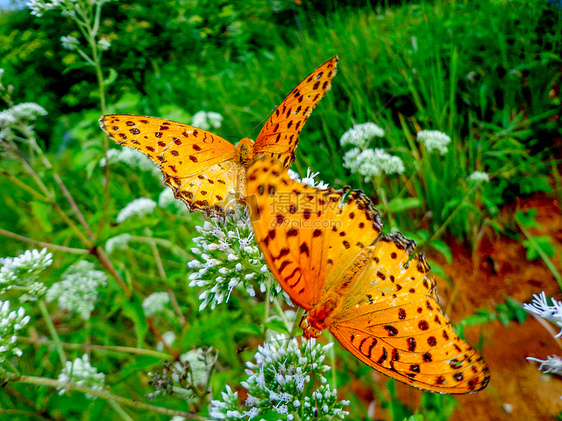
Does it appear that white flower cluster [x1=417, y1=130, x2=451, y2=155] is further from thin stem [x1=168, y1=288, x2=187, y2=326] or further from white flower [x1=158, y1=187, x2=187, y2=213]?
thin stem [x1=168, y1=288, x2=187, y2=326]

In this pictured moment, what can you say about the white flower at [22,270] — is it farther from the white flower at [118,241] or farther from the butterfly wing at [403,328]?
the butterfly wing at [403,328]

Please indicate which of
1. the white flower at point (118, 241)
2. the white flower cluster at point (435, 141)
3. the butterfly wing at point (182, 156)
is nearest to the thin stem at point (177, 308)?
the white flower at point (118, 241)

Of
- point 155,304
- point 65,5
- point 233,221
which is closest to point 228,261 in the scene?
point 233,221

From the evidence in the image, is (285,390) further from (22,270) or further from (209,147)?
(22,270)

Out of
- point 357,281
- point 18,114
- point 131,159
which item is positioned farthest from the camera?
point 131,159

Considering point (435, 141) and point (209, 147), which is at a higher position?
point (209, 147)

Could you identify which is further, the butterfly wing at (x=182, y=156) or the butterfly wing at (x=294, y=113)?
the butterfly wing at (x=182, y=156)

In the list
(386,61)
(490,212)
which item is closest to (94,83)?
(386,61)
